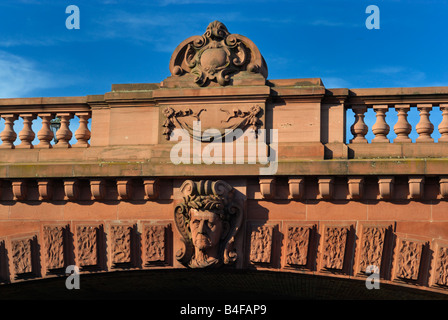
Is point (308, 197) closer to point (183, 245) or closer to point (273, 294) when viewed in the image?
point (183, 245)

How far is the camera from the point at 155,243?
44.3 feet

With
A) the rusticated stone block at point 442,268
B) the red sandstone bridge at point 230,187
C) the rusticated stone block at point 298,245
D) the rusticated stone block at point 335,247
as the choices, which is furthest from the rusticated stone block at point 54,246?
the rusticated stone block at point 442,268

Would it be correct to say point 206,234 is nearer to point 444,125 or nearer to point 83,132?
point 83,132

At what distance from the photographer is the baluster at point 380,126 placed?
43.8 feet

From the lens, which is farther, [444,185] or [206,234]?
[206,234]

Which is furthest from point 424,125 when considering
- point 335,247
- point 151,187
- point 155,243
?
point 155,243

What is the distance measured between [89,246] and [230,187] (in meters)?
2.76

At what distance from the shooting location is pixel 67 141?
1436 centimetres

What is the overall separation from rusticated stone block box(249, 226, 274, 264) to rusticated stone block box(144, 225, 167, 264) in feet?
4.98

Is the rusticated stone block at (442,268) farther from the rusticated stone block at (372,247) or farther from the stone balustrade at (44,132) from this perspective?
the stone balustrade at (44,132)

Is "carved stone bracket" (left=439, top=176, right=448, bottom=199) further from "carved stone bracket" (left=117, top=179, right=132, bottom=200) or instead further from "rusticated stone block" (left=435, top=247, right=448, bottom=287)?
"carved stone bracket" (left=117, top=179, right=132, bottom=200)
